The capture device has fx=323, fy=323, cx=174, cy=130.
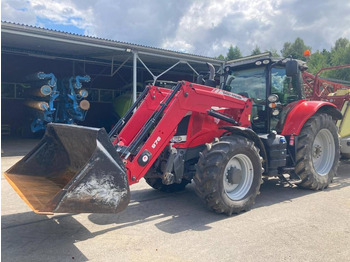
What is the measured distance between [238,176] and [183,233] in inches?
50.3

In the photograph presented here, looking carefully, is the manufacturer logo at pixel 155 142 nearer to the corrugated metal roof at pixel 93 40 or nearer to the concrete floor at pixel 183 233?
the concrete floor at pixel 183 233

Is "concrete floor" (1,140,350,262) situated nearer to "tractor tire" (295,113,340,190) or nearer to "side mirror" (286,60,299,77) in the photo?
"tractor tire" (295,113,340,190)

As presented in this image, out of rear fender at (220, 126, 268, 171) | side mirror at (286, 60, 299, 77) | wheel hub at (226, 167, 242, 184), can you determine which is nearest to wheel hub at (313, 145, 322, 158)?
rear fender at (220, 126, 268, 171)

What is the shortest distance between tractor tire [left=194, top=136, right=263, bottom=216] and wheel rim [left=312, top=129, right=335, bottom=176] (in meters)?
2.07

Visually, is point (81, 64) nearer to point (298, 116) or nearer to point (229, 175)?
point (298, 116)

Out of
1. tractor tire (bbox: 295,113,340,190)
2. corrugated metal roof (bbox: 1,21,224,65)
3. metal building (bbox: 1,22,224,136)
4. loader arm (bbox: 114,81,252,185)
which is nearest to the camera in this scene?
loader arm (bbox: 114,81,252,185)

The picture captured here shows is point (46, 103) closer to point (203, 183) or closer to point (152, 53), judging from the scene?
point (152, 53)

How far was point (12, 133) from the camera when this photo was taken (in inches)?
690

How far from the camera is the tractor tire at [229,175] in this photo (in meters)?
4.35

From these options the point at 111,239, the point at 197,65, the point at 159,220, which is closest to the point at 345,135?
the point at 159,220

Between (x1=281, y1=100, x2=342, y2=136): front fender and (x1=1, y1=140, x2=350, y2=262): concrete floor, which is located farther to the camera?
(x1=281, y1=100, x2=342, y2=136): front fender

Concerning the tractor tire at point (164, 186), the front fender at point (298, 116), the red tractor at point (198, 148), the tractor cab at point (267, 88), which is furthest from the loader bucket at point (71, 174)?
the front fender at point (298, 116)

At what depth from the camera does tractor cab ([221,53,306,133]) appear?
578cm

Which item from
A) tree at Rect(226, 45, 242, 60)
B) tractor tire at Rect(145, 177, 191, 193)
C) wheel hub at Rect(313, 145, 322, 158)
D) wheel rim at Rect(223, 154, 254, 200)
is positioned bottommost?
tractor tire at Rect(145, 177, 191, 193)
